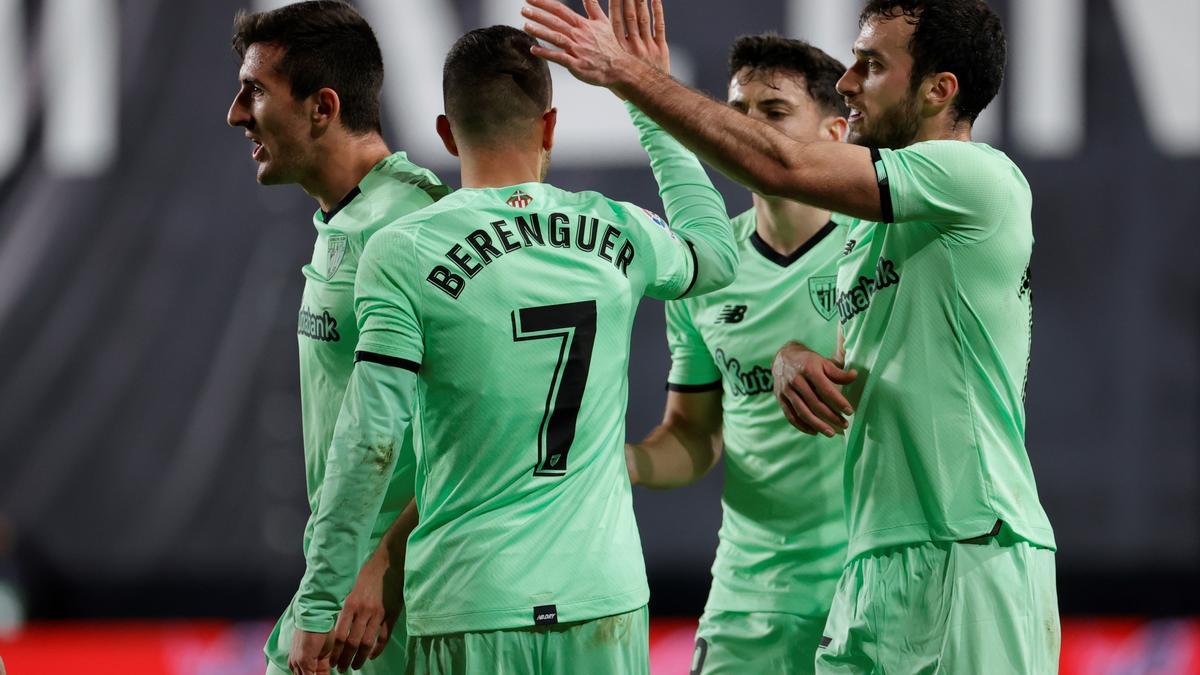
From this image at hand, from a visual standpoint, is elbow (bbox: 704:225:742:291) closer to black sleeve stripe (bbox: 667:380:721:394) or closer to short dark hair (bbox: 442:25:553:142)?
short dark hair (bbox: 442:25:553:142)

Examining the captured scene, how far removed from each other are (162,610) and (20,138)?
2607 millimetres

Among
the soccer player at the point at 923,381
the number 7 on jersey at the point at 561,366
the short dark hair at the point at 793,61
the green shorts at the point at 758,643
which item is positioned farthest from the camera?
the short dark hair at the point at 793,61

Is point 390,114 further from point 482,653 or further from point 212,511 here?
point 482,653

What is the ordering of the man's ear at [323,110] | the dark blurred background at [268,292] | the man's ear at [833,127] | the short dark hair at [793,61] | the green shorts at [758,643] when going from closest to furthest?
the man's ear at [323,110]
the green shorts at [758,643]
the short dark hair at [793,61]
the man's ear at [833,127]
the dark blurred background at [268,292]

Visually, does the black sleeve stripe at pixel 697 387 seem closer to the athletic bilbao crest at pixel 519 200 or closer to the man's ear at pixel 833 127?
the man's ear at pixel 833 127

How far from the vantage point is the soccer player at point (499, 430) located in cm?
285

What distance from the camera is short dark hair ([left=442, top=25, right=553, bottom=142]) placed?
3072 mm

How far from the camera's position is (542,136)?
314cm

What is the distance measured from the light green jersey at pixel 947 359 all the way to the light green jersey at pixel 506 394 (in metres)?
0.60

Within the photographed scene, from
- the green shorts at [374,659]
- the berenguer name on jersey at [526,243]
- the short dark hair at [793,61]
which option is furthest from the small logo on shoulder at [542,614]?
the short dark hair at [793,61]

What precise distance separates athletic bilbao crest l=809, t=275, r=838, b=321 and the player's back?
3.68ft

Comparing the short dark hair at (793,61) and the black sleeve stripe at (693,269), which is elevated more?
the short dark hair at (793,61)

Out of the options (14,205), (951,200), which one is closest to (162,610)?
(14,205)

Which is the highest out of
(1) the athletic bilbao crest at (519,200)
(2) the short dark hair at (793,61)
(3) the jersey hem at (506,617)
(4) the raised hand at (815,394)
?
(2) the short dark hair at (793,61)
